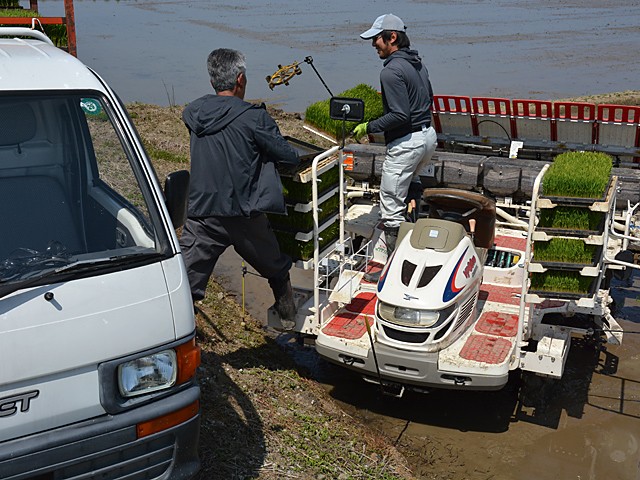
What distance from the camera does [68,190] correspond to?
4566 mm

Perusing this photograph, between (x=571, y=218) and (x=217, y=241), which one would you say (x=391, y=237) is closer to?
(x=571, y=218)

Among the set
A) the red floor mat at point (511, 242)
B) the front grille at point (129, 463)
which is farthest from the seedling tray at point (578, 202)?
the front grille at point (129, 463)

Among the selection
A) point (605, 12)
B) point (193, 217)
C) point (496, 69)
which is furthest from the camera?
point (605, 12)

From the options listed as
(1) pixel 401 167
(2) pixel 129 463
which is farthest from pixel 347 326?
(2) pixel 129 463

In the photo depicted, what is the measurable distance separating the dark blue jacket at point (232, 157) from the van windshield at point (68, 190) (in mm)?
1243

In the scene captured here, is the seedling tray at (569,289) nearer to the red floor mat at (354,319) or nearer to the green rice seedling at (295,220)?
the red floor mat at (354,319)

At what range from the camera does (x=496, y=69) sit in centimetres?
2458

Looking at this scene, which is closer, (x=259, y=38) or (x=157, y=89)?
(x=157, y=89)

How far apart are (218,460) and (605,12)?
1439 inches

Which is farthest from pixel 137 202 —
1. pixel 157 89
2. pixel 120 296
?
pixel 157 89

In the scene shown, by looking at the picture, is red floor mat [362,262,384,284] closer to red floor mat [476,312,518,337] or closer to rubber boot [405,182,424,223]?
rubber boot [405,182,424,223]

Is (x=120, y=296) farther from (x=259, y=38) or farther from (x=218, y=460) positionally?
(x=259, y=38)

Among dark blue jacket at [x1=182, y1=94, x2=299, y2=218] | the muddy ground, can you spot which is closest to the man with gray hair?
dark blue jacket at [x1=182, y1=94, x2=299, y2=218]

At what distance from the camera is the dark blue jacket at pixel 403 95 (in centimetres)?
695
